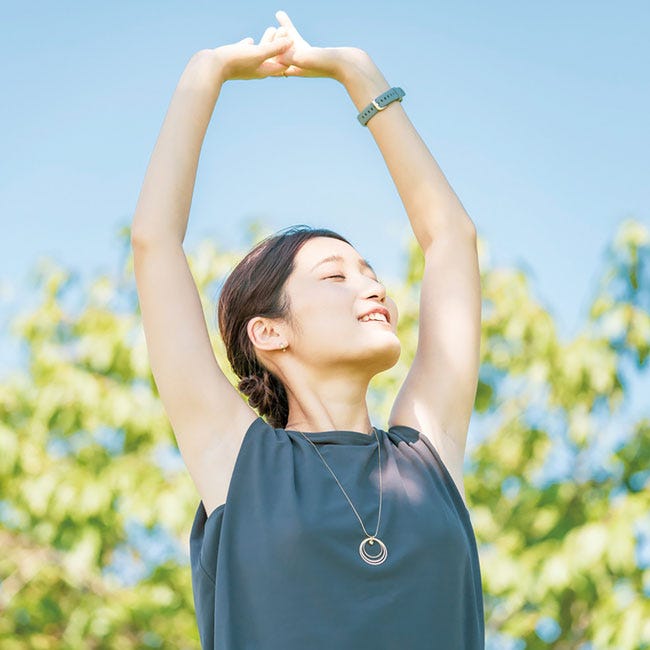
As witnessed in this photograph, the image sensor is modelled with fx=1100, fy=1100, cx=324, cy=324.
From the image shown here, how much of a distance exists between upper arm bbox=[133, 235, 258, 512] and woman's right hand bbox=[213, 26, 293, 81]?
0.44 m

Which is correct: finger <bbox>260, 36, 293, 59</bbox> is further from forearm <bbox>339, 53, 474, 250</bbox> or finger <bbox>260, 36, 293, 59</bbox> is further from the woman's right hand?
forearm <bbox>339, 53, 474, 250</bbox>

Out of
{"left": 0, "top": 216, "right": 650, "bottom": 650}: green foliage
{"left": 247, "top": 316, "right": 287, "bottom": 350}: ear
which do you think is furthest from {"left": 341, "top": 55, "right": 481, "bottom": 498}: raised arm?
{"left": 0, "top": 216, "right": 650, "bottom": 650}: green foliage

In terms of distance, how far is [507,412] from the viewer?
221 inches

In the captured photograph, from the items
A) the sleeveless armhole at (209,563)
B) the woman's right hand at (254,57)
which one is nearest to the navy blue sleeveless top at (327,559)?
the sleeveless armhole at (209,563)

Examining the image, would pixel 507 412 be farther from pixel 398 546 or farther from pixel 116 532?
pixel 398 546

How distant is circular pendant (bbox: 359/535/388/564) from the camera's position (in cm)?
159

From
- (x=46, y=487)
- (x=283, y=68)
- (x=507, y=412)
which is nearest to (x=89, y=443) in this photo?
(x=46, y=487)

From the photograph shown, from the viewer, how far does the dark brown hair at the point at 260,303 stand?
194 cm

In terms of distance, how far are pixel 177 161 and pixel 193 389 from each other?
1.29ft

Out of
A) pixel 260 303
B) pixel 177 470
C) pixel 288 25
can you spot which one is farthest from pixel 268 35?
pixel 177 470

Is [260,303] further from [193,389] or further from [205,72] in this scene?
[205,72]

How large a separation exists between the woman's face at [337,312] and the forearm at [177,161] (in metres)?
0.23

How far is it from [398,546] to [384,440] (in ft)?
0.80

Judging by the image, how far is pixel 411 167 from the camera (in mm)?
2082
